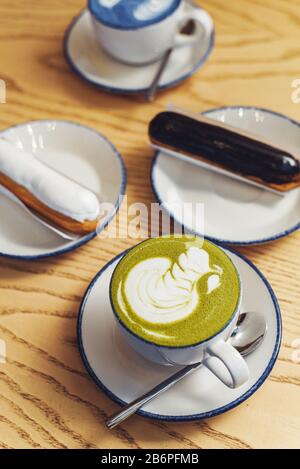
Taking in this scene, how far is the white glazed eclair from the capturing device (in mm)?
724

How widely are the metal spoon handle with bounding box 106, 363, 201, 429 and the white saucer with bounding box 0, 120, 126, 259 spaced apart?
205mm

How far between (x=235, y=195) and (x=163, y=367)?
9.9 inches

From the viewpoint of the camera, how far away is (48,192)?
734mm

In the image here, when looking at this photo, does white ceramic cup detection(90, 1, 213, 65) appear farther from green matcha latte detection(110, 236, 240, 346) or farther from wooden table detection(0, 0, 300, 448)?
green matcha latte detection(110, 236, 240, 346)

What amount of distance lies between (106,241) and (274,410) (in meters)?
0.28

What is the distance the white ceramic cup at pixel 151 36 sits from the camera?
874mm

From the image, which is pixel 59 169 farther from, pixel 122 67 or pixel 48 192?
pixel 122 67

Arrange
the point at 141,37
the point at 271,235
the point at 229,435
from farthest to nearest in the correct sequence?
the point at 141,37
the point at 271,235
the point at 229,435

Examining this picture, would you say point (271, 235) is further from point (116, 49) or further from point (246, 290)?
point (116, 49)

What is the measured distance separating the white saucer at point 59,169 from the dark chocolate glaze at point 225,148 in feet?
0.24

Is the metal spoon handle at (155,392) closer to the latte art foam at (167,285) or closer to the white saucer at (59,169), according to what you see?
the latte art foam at (167,285)

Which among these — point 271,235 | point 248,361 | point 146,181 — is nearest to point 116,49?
point 146,181

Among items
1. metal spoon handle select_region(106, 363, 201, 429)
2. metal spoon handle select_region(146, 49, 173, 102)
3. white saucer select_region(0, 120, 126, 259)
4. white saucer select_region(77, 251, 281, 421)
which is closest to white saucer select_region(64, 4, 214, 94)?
metal spoon handle select_region(146, 49, 173, 102)

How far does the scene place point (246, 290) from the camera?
0.67 metres
